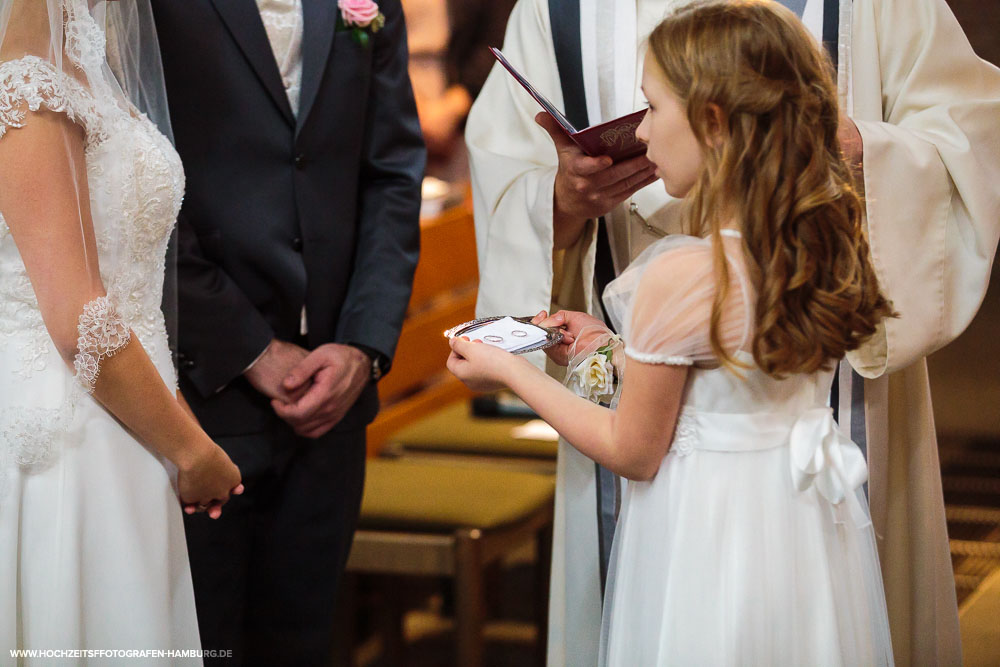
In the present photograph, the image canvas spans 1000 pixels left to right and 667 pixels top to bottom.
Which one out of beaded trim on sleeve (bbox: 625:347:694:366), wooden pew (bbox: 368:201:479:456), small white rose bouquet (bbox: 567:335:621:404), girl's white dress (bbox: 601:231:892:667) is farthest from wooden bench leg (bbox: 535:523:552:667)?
beaded trim on sleeve (bbox: 625:347:694:366)

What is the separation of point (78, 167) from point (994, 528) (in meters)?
2.19

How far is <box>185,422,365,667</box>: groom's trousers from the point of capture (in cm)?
234

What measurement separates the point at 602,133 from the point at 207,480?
0.91 metres

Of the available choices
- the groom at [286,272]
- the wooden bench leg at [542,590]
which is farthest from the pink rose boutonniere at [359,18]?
the wooden bench leg at [542,590]

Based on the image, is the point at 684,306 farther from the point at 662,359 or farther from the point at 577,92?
the point at 577,92

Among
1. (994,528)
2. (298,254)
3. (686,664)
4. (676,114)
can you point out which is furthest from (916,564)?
(298,254)

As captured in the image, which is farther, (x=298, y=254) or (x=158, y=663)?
(x=298, y=254)

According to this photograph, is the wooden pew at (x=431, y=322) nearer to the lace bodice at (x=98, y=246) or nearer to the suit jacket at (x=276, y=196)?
the suit jacket at (x=276, y=196)

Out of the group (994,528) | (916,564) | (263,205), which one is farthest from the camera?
(994,528)

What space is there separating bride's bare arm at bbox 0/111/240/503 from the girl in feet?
2.15

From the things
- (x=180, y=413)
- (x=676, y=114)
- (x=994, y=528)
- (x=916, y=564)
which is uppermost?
(x=676, y=114)

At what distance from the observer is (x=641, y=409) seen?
5.34 feet

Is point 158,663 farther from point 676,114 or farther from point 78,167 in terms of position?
point 676,114

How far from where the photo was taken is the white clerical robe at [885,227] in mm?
1977
